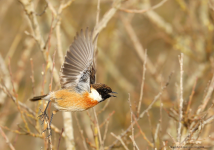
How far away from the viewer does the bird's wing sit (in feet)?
12.4

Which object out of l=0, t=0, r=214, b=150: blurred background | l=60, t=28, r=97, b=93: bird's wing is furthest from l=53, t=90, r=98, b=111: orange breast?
l=0, t=0, r=214, b=150: blurred background

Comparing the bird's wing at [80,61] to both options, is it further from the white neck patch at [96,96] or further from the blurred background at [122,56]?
the blurred background at [122,56]

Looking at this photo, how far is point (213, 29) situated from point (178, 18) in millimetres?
1367

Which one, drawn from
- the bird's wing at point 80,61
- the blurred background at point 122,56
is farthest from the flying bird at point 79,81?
the blurred background at point 122,56

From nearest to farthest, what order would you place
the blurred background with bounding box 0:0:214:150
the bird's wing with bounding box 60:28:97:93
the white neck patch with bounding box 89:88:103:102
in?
the bird's wing with bounding box 60:28:97:93 → the white neck patch with bounding box 89:88:103:102 → the blurred background with bounding box 0:0:214:150

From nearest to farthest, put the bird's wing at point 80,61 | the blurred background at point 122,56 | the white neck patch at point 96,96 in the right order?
the bird's wing at point 80,61 < the white neck patch at point 96,96 < the blurred background at point 122,56

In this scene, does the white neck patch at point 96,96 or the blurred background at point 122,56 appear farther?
the blurred background at point 122,56

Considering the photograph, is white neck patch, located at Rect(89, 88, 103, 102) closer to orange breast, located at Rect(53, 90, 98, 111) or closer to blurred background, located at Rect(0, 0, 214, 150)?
orange breast, located at Rect(53, 90, 98, 111)

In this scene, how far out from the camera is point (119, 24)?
8305 millimetres

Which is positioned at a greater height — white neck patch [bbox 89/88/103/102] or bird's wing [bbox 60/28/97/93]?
bird's wing [bbox 60/28/97/93]

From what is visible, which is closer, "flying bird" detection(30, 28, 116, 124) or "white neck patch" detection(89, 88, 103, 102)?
"flying bird" detection(30, 28, 116, 124)

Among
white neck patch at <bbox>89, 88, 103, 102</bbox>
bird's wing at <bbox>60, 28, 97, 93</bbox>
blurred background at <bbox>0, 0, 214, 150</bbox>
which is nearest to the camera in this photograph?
bird's wing at <bbox>60, 28, 97, 93</bbox>

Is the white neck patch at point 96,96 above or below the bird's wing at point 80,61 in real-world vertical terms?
below

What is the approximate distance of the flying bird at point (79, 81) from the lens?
3.81 meters
